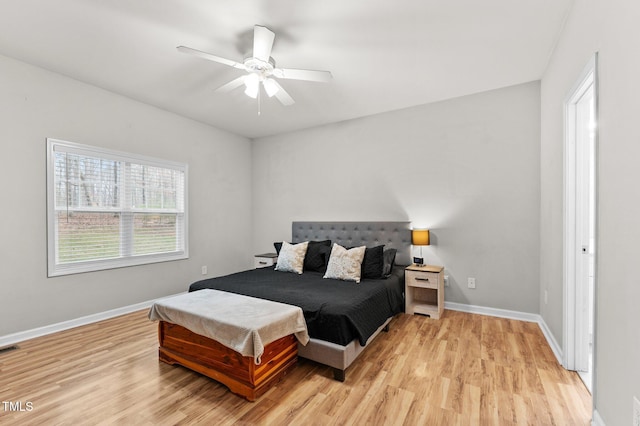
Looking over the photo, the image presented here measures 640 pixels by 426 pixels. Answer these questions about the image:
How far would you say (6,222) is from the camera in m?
2.84

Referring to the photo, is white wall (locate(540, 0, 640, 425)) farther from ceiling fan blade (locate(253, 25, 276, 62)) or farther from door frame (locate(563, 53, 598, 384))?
ceiling fan blade (locate(253, 25, 276, 62))

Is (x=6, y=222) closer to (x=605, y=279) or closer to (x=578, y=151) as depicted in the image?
(x=605, y=279)

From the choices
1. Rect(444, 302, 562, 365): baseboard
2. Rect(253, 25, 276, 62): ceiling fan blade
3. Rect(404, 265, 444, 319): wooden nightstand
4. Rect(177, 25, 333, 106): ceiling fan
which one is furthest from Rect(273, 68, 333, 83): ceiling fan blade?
Rect(444, 302, 562, 365): baseboard

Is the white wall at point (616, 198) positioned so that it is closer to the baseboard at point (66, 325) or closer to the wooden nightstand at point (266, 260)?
the wooden nightstand at point (266, 260)

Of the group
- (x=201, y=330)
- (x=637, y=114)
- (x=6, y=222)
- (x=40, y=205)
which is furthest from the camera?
(x=40, y=205)

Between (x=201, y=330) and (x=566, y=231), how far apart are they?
9.64 feet

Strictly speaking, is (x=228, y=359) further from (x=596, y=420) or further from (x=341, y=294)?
(x=596, y=420)

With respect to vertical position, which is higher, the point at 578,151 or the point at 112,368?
the point at 578,151

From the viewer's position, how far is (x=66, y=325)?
10.5ft

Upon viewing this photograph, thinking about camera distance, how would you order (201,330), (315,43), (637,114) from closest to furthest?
(637,114) < (201,330) < (315,43)

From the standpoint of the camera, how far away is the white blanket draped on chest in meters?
1.93

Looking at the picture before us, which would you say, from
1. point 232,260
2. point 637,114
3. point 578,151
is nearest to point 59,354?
point 232,260

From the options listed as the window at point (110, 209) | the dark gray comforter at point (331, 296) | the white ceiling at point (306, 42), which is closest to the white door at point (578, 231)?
the white ceiling at point (306, 42)

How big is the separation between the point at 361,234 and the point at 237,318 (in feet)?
8.48
